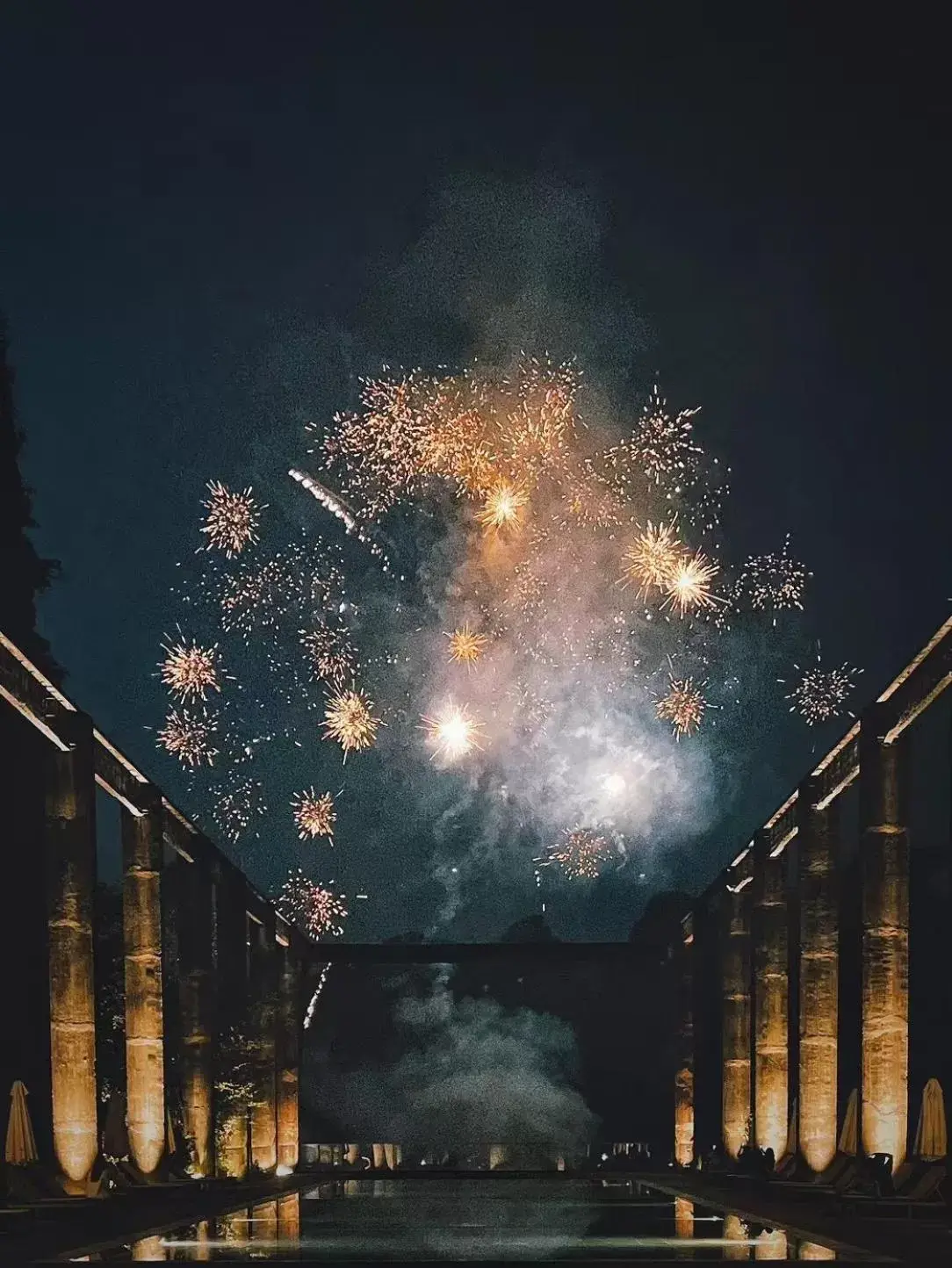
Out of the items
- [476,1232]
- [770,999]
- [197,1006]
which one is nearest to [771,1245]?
[476,1232]

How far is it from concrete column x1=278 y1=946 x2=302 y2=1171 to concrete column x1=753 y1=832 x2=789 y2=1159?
16937mm

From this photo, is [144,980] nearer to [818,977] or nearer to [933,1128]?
[818,977]

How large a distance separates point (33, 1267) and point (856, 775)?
20.8m

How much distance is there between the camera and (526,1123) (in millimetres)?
87562

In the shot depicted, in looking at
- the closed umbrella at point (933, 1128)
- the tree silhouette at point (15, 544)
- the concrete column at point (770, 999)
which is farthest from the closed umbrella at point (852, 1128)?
the tree silhouette at point (15, 544)

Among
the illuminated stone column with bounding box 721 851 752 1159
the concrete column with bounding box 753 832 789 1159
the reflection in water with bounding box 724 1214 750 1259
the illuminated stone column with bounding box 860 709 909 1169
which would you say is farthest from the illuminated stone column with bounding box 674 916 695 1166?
the reflection in water with bounding box 724 1214 750 1259

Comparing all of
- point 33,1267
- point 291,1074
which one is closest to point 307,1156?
point 291,1074

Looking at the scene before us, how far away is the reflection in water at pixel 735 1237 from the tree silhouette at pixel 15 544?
1154 inches

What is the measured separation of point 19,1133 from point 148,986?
30.1 ft

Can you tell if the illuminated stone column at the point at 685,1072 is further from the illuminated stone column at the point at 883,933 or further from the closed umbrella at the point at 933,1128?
the closed umbrella at the point at 933,1128

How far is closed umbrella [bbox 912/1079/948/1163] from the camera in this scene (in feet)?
93.5

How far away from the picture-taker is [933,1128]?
28484mm

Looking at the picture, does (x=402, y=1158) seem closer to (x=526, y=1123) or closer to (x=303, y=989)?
(x=526, y=1123)

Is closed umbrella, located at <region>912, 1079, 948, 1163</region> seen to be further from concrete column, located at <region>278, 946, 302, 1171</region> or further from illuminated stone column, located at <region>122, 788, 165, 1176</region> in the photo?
concrete column, located at <region>278, 946, 302, 1171</region>
